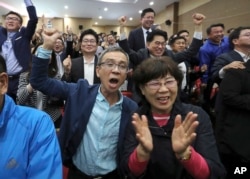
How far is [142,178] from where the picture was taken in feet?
4.54

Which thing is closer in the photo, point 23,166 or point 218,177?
point 23,166

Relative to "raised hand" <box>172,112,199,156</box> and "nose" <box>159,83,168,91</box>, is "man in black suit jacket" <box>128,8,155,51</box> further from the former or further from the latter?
"raised hand" <box>172,112,199,156</box>

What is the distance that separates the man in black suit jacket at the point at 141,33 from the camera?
4484 mm

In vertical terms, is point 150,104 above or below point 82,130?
above

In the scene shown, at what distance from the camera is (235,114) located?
2406 millimetres

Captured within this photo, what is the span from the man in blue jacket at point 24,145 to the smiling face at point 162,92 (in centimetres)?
55

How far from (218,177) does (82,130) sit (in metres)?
0.79

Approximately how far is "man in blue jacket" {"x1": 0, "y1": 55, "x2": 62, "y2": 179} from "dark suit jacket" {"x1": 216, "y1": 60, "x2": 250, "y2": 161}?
1.68 meters

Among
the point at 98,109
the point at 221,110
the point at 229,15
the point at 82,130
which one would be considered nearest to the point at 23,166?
the point at 82,130

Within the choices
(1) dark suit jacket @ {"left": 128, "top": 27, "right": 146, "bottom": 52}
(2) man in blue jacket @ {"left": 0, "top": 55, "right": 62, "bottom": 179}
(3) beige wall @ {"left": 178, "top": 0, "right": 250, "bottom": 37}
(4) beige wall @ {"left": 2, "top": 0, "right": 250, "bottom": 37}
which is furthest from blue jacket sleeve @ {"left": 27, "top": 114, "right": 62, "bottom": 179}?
(3) beige wall @ {"left": 178, "top": 0, "right": 250, "bottom": 37}

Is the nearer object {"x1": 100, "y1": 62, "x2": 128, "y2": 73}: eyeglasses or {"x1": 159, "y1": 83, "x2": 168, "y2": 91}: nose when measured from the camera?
{"x1": 159, "y1": 83, "x2": 168, "y2": 91}: nose

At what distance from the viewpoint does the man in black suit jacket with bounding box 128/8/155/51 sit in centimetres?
448

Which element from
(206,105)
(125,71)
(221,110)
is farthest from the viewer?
(206,105)

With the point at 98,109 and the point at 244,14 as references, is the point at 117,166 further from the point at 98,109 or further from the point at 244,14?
the point at 244,14
